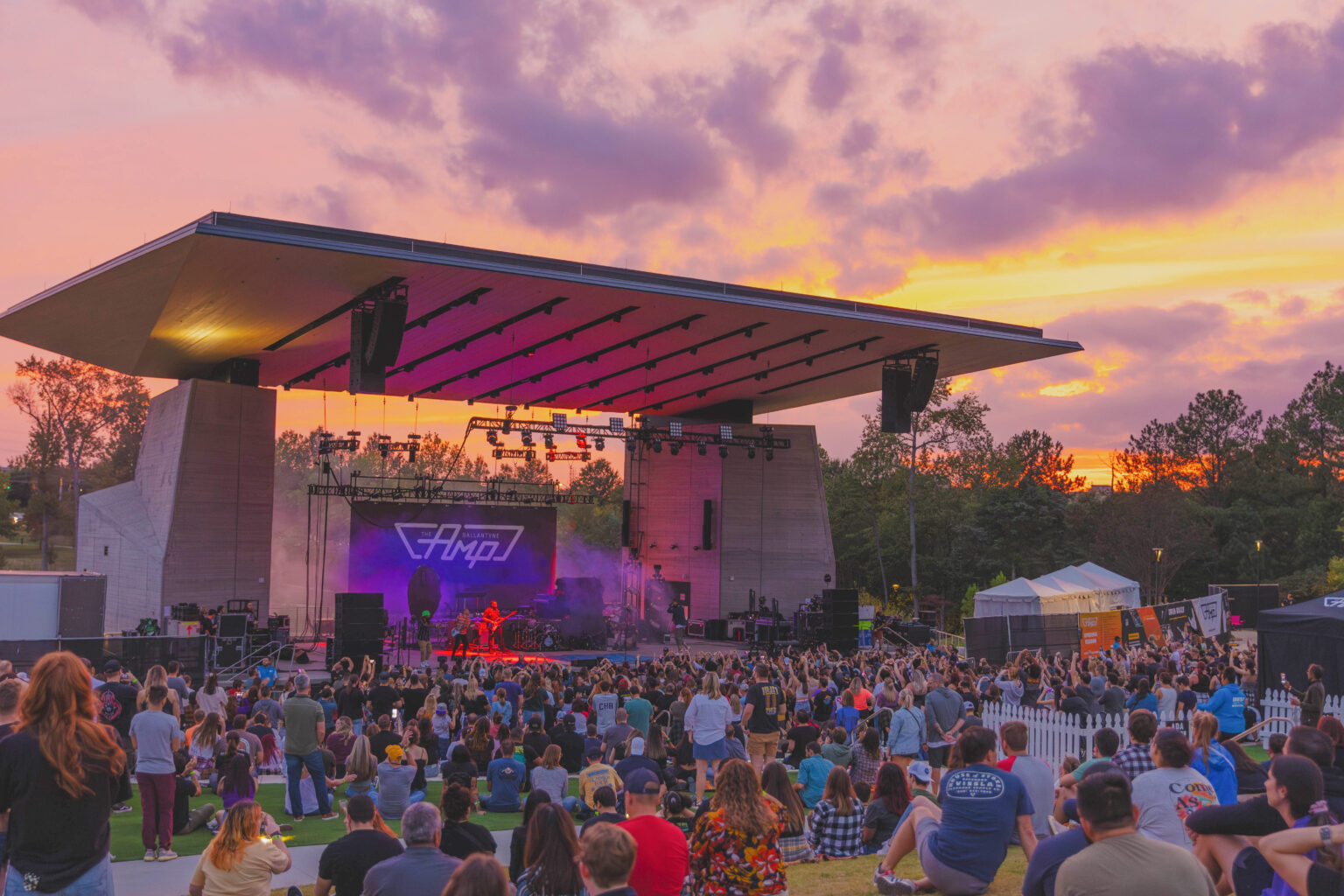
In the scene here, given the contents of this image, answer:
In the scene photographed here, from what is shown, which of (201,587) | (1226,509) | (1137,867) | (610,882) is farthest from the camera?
(1226,509)

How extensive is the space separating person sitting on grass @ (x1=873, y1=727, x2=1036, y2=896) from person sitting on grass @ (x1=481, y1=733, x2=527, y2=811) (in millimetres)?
5264

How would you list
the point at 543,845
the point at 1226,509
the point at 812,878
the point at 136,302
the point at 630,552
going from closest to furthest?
the point at 543,845 < the point at 812,878 < the point at 136,302 < the point at 630,552 < the point at 1226,509

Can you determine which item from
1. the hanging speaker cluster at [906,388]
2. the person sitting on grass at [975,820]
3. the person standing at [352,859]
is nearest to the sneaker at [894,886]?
the person sitting on grass at [975,820]

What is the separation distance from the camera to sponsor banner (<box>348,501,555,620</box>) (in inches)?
1192

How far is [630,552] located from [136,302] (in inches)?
750

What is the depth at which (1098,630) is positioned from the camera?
25047 mm

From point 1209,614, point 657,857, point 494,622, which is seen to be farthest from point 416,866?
point 1209,614

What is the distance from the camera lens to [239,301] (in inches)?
782

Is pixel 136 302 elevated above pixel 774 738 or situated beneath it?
elevated above

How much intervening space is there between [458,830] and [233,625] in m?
19.6

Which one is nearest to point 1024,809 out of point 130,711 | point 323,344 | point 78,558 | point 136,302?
point 130,711

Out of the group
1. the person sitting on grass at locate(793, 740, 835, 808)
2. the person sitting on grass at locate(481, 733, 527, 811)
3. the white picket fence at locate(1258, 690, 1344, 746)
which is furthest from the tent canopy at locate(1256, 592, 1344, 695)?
the person sitting on grass at locate(481, 733, 527, 811)

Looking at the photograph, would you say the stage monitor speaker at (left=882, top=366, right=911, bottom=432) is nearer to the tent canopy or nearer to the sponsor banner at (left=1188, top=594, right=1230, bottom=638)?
the sponsor banner at (left=1188, top=594, right=1230, bottom=638)

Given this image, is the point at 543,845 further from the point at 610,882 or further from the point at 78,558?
the point at 78,558
